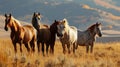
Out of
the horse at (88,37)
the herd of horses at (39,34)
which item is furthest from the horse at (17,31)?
the horse at (88,37)

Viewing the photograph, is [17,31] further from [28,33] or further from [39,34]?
[39,34]

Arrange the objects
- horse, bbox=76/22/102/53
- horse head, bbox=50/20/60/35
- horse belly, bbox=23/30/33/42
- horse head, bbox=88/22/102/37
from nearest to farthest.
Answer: horse belly, bbox=23/30/33/42 → horse head, bbox=50/20/60/35 → horse head, bbox=88/22/102/37 → horse, bbox=76/22/102/53

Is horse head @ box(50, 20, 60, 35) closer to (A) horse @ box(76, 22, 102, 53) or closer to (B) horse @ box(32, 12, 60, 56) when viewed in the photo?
(B) horse @ box(32, 12, 60, 56)

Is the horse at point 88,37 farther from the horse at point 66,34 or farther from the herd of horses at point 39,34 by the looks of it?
the horse at point 66,34

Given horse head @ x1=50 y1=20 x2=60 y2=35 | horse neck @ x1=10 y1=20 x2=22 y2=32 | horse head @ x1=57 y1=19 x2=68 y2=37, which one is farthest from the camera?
horse head @ x1=50 y1=20 x2=60 y2=35

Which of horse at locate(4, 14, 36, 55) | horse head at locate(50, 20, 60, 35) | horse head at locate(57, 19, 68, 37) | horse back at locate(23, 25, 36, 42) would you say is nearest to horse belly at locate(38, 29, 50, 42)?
horse head at locate(50, 20, 60, 35)

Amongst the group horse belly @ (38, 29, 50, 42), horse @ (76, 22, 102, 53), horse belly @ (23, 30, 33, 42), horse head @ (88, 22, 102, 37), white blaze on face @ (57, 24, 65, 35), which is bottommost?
horse @ (76, 22, 102, 53)

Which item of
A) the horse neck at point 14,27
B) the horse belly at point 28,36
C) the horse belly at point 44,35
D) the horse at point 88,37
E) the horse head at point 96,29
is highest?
the horse neck at point 14,27

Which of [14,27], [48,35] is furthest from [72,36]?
[14,27]

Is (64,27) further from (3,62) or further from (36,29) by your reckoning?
(3,62)

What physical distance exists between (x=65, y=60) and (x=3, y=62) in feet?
7.19

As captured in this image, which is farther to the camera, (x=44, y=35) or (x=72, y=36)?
(x=72, y=36)

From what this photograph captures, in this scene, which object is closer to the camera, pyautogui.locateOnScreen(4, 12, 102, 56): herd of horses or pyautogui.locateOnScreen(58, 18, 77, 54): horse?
pyautogui.locateOnScreen(4, 12, 102, 56): herd of horses

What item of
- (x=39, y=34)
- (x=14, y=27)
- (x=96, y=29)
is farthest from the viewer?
(x=96, y=29)
